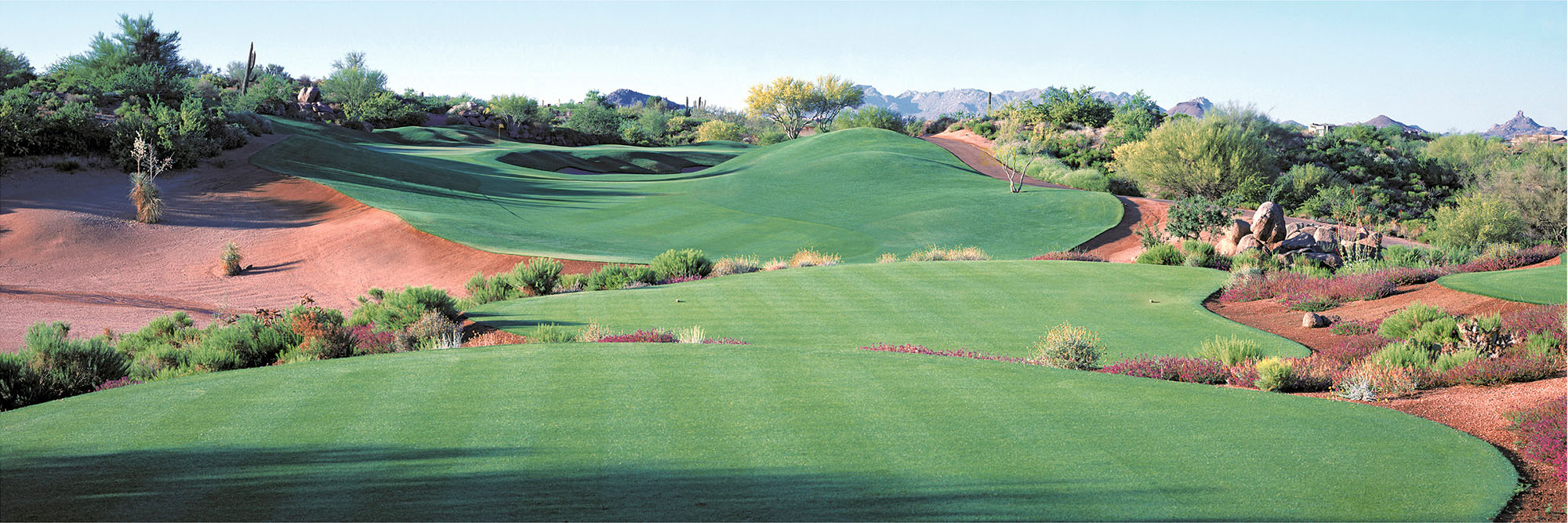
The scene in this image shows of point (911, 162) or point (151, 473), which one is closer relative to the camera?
point (151, 473)

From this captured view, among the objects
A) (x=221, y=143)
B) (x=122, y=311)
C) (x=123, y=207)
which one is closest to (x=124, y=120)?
(x=221, y=143)

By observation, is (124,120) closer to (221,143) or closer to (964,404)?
(221,143)

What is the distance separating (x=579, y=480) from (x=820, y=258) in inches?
671

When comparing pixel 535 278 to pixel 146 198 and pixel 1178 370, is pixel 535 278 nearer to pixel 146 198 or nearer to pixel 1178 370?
pixel 1178 370

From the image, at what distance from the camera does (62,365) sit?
9227 mm

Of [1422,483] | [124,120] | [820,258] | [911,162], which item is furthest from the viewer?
[911,162]

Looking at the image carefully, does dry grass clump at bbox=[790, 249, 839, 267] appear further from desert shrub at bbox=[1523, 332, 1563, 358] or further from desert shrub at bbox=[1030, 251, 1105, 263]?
desert shrub at bbox=[1523, 332, 1563, 358]

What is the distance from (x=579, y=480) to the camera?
5.40 m

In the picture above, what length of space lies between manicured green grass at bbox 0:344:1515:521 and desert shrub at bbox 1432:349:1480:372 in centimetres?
252

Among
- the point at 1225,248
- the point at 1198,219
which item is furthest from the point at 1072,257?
the point at 1225,248

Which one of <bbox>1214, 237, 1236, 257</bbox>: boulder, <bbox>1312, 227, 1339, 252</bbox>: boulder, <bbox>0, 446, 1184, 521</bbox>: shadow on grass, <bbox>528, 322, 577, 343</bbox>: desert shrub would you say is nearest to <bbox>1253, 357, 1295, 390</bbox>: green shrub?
<bbox>0, 446, 1184, 521</bbox>: shadow on grass

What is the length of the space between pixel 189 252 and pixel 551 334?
1584cm

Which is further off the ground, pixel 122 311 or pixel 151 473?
pixel 151 473

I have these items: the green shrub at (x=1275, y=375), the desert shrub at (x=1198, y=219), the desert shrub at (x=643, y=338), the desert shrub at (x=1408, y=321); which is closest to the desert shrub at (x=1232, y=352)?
the green shrub at (x=1275, y=375)
